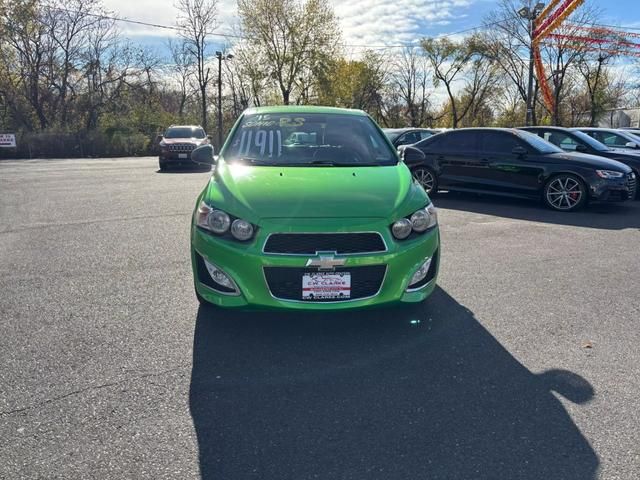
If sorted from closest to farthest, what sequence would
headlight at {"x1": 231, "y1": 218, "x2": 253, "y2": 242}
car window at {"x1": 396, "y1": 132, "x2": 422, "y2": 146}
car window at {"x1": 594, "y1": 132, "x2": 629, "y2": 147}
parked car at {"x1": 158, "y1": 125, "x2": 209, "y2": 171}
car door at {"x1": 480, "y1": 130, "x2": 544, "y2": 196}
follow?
headlight at {"x1": 231, "y1": 218, "x2": 253, "y2": 242}, car door at {"x1": 480, "y1": 130, "x2": 544, "y2": 196}, car window at {"x1": 594, "y1": 132, "x2": 629, "y2": 147}, car window at {"x1": 396, "y1": 132, "x2": 422, "y2": 146}, parked car at {"x1": 158, "y1": 125, "x2": 209, "y2": 171}

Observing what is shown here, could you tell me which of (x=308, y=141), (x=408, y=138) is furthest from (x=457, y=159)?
(x=308, y=141)

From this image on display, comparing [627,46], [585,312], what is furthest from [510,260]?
[627,46]

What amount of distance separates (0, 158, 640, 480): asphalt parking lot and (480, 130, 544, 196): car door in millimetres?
3799

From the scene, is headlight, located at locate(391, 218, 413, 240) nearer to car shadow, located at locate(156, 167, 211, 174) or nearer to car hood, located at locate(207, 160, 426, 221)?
car hood, located at locate(207, 160, 426, 221)

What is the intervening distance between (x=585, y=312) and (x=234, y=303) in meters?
2.93

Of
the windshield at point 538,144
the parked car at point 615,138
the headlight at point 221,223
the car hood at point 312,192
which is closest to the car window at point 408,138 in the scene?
the parked car at point 615,138

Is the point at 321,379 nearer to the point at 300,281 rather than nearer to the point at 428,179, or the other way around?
the point at 300,281

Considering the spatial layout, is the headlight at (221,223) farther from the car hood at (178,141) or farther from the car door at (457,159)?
the car hood at (178,141)

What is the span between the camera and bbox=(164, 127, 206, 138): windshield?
18625 millimetres

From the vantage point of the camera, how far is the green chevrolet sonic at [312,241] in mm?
3137

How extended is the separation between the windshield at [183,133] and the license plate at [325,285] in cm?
1688

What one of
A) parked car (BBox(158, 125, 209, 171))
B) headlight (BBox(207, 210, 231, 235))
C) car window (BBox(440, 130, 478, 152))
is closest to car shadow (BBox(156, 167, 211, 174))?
parked car (BBox(158, 125, 209, 171))

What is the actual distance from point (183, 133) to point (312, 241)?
17075mm

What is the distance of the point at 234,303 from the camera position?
3.23 m
